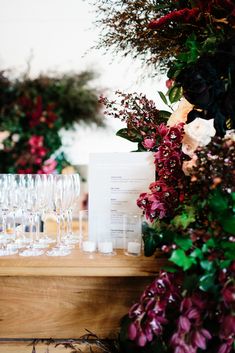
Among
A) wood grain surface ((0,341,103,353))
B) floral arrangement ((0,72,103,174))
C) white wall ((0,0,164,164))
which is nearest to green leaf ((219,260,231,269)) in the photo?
wood grain surface ((0,341,103,353))

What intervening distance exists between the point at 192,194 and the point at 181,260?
0.16m

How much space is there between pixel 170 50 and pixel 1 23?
5.70 feet

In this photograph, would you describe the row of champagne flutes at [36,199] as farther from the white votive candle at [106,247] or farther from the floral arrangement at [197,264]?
the floral arrangement at [197,264]

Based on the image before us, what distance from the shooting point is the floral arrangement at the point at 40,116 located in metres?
2.34

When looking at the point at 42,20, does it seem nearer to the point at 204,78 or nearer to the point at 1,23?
the point at 1,23

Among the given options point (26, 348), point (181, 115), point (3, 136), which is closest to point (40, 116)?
point (3, 136)

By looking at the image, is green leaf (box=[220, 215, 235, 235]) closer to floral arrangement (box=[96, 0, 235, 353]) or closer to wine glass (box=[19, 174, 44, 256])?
floral arrangement (box=[96, 0, 235, 353])

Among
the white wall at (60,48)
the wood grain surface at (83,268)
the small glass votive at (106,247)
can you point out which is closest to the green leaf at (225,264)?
the wood grain surface at (83,268)

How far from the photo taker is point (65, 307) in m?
0.86

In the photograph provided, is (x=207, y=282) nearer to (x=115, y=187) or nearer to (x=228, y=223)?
(x=228, y=223)

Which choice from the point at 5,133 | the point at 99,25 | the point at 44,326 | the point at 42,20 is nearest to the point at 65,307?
the point at 44,326

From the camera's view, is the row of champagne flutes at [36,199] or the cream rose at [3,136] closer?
the row of champagne flutes at [36,199]

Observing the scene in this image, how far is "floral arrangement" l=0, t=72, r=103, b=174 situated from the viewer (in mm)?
2336

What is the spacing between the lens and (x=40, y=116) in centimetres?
241
